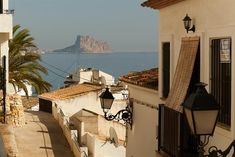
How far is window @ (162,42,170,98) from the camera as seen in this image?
11016mm

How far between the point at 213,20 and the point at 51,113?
2387 centimetres

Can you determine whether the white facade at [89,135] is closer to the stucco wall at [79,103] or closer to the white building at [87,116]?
the white building at [87,116]

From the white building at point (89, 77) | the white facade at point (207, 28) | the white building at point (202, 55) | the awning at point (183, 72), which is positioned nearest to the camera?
the white facade at point (207, 28)

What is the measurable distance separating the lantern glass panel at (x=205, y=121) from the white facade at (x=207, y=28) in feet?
7.08

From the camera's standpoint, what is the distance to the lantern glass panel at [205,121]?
16.4 feet

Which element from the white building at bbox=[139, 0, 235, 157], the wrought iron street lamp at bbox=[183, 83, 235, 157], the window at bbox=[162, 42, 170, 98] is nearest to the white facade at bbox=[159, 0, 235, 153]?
the white building at bbox=[139, 0, 235, 157]

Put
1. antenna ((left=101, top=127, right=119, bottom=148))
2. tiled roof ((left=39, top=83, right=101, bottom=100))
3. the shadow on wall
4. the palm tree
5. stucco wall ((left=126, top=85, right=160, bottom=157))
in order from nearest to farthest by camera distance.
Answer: stucco wall ((left=126, top=85, right=160, bottom=157)) < the shadow on wall < antenna ((left=101, top=127, right=119, bottom=148)) < the palm tree < tiled roof ((left=39, top=83, right=101, bottom=100))

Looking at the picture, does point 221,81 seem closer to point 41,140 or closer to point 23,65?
point 41,140

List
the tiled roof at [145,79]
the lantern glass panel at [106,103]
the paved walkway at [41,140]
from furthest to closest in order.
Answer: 1. the paved walkway at [41,140]
2. the tiled roof at [145,79]
3. the lantern glass panel at [106,103]

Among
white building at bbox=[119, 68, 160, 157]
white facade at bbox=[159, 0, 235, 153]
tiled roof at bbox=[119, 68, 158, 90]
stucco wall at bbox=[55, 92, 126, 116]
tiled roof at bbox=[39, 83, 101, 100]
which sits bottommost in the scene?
stucco wall at bbox=[55, 92, 126, 116]

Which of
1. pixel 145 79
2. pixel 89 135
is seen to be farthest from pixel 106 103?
pixel 89 135

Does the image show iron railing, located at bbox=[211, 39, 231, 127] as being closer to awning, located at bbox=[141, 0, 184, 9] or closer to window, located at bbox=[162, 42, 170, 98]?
awning, located at bbox=[141, 0, 184, 9]

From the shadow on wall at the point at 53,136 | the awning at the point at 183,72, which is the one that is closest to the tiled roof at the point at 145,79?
the awning at the point at 183,72

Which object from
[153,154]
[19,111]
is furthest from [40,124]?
[153,154]
